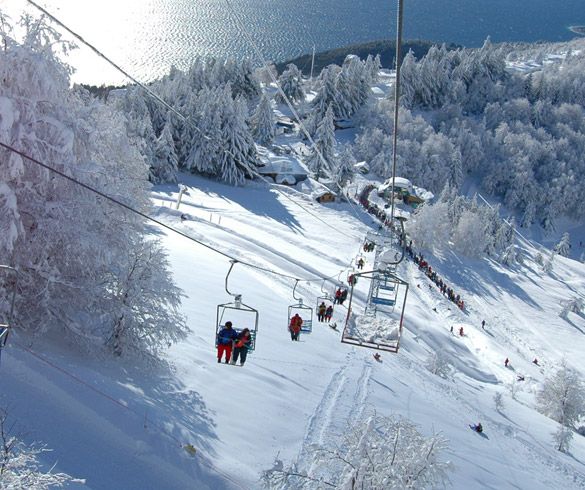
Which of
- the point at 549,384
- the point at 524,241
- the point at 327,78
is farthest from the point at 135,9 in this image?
the point at 549,384

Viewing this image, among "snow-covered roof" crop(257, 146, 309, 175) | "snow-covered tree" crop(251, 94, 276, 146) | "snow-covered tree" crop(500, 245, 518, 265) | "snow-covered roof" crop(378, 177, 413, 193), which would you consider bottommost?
"snow-covered tree" crop(500, 245, 518, 265)

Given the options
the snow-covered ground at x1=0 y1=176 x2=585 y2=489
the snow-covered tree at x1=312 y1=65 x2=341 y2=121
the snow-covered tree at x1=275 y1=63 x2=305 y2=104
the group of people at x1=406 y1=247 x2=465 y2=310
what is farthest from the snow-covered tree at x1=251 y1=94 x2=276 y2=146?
the group of people at x1=406 y1=247 x2=465 y2=310

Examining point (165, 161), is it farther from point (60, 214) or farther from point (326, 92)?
point (60, 214)

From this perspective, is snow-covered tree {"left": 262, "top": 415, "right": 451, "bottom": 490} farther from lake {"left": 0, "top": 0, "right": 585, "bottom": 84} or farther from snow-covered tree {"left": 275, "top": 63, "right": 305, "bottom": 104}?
snow-covered tree {"left": 275, "top": 63, "right": 305, "bottom": 104}

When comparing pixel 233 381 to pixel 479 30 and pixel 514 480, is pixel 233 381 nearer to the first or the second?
pixel 514 480

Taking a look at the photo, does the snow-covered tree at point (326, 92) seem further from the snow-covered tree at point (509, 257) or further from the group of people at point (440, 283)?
the group of people at point (440, 283)

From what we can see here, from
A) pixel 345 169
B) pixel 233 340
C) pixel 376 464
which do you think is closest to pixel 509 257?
pixel 345 169
